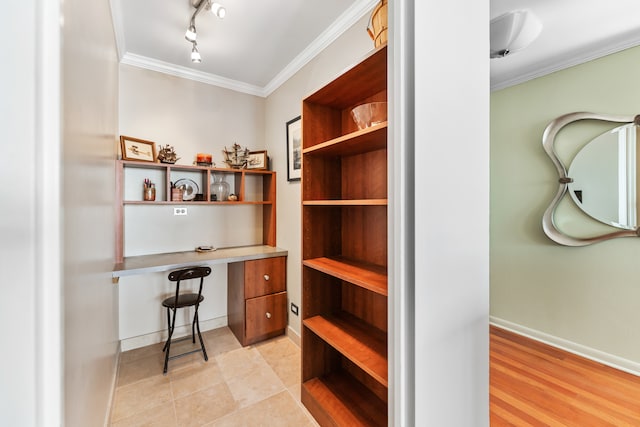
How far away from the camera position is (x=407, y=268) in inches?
32.8

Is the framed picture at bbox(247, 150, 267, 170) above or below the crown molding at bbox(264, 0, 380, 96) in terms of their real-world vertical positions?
below

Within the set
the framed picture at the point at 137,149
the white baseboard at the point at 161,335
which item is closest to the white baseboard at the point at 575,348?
the white baseboard at the point at 161,335

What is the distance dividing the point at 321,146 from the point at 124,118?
1983 mm

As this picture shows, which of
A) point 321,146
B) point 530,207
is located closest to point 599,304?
point 530,207

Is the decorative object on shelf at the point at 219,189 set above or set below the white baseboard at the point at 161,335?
above

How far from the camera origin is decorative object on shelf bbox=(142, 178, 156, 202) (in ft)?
7.77

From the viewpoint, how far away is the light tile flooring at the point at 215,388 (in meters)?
1.64

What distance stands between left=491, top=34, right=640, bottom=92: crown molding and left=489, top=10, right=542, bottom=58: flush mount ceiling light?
1.98 ft

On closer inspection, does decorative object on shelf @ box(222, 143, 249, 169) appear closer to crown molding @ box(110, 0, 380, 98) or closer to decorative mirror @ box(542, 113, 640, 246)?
crown molding @ box(110, 0, 380, 98)

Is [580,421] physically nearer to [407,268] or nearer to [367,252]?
[367,252]

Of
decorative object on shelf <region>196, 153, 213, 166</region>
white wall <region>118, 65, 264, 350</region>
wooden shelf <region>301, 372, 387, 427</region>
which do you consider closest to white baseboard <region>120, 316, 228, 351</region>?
white wall <region>118, 65, 264, 350</region>

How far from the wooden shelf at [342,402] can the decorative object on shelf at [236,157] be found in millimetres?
2083

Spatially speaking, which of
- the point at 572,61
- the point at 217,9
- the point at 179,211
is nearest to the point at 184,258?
the point at 179,211

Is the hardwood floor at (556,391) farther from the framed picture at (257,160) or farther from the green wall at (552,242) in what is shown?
the framed picture at (257,160)
